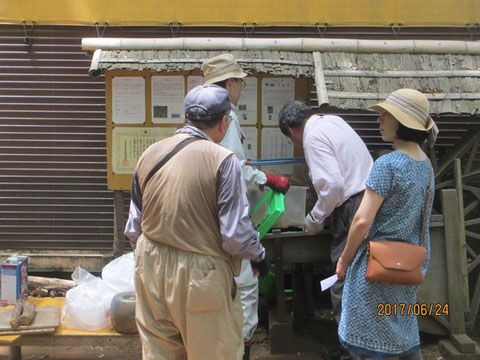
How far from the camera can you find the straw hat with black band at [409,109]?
3123mm

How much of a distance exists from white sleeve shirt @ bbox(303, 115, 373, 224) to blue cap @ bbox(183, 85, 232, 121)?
1202 mm

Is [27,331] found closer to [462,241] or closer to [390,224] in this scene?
[390,224]

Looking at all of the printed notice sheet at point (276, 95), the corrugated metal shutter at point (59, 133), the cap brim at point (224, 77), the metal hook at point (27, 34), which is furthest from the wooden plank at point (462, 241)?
the metal hook at point (27, 34)

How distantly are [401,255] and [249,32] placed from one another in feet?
12.0

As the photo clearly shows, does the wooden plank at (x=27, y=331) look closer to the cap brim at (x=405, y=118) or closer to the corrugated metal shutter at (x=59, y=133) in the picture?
the corrugated metal shutter at (x=59, y=133)

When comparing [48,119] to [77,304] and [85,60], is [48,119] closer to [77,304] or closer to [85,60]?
[85,60]

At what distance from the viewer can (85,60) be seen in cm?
611

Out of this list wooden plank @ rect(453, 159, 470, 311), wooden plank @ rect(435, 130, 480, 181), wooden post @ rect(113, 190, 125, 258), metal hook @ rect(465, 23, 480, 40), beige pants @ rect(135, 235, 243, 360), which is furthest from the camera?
metal hook @ rect(465, 23, 480, 40)

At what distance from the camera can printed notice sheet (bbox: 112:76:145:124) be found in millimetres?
4973

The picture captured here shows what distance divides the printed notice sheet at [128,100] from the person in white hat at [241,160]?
0.97 m

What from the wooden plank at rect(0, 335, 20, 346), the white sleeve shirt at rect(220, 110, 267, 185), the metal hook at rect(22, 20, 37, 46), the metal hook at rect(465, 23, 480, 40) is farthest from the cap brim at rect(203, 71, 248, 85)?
the metal hook at rect(465, 23, 480, 40)

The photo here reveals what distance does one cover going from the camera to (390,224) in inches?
123

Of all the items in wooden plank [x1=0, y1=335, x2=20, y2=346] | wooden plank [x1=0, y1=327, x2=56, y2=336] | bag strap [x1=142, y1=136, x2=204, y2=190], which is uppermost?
bag strap [x1=142, y1=136, x2=204, y2=190]

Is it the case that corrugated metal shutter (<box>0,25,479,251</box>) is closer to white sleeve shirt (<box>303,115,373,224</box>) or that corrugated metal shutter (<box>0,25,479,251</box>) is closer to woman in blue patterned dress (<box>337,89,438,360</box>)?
white sleeve shirt (<box>303,115,373,224</box>)
